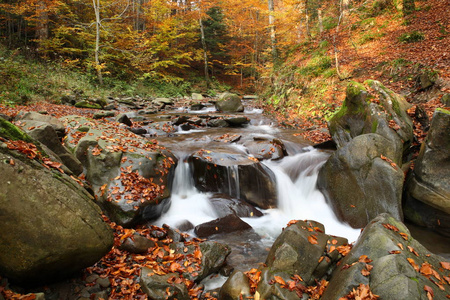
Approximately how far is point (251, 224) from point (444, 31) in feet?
37.6

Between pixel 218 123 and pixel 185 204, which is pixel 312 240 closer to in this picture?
pixel 185 204

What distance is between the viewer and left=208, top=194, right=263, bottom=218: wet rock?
641cm

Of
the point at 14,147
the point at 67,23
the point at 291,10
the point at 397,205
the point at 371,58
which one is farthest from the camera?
the point at 67,23

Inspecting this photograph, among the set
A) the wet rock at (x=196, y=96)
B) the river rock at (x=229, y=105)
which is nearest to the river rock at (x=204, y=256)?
the river rock at (x=229, y=105)

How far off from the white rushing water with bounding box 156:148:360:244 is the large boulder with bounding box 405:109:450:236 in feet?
5.48

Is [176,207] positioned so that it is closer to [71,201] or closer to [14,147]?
[71,201]

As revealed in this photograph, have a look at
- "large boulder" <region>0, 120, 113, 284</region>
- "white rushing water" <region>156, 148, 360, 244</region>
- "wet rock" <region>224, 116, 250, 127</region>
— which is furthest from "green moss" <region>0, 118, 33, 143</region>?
"wet rock" <region>224, 116, 250, 127</region>

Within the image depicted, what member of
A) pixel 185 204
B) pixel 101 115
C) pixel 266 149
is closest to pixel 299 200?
pixel 266 149

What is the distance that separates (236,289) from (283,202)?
3790 millimetres

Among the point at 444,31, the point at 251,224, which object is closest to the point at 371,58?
the point at 444,31

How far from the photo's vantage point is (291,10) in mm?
17609

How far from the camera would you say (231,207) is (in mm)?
6559

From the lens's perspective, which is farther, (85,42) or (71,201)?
(85,42)

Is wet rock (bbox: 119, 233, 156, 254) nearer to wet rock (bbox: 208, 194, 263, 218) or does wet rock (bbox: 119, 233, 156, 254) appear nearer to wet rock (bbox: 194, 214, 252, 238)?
wet rock (bbox: 194, 214, 252, 238)
